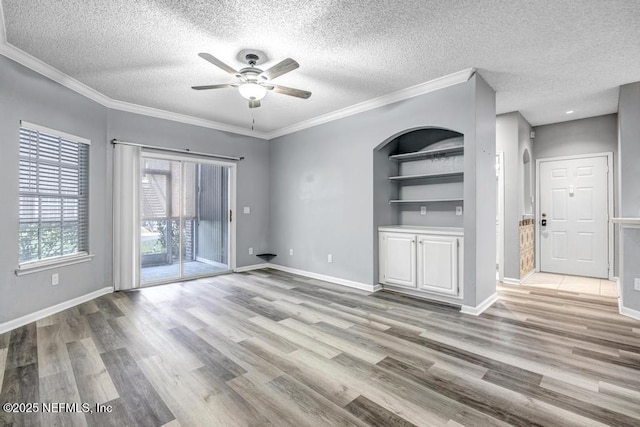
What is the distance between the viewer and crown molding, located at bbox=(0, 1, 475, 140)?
121 inches

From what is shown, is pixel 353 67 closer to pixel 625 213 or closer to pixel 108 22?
pixel 108 22

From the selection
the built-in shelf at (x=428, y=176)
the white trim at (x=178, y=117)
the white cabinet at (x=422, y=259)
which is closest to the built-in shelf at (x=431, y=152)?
the built-in shelf at (x=428, y=176)

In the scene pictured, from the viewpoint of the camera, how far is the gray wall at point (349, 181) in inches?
138

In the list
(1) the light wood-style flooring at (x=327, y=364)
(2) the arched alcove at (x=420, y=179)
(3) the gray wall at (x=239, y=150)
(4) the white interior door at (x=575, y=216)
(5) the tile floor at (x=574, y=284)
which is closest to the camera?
(1) the light wood-style flooring at (x=327, y=364)

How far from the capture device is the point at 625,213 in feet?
12.2

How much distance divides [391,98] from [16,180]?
447cm

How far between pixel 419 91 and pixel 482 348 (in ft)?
9.92

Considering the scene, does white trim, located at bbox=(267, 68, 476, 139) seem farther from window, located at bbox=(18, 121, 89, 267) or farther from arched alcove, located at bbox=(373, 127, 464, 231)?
window, located at bbox=(18, 121, 89, 267)

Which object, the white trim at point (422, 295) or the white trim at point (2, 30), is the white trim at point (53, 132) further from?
the white trim at point (422, 295)

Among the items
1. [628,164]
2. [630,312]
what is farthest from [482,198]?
[630,312]

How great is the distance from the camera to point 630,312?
3.39 m

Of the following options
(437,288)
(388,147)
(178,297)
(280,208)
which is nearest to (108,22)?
(178,297)

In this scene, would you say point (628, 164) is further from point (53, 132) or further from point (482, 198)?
point (53, 132)

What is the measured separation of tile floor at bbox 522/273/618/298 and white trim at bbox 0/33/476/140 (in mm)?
3517
